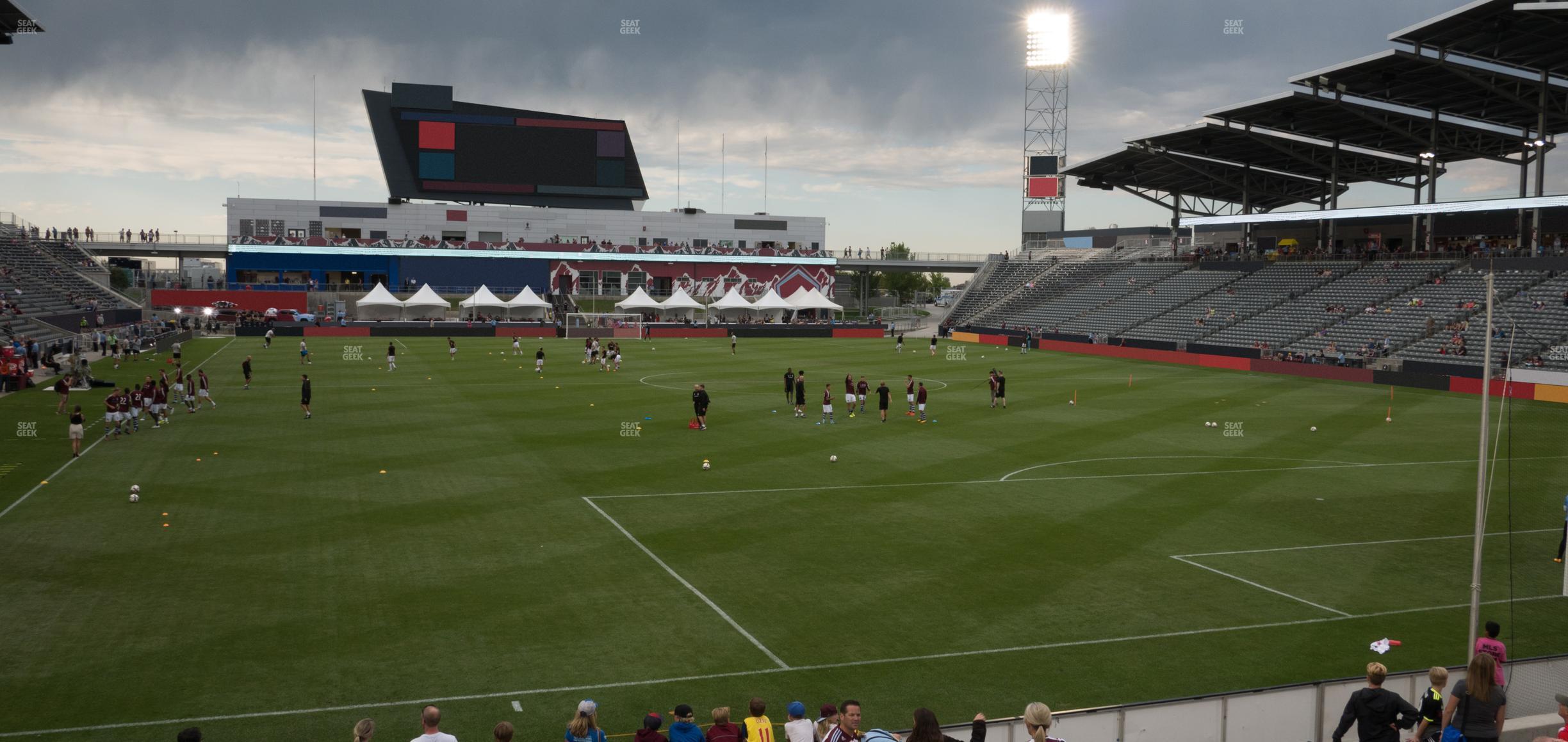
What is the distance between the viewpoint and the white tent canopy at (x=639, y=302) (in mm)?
91688

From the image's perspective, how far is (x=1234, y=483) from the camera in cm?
2581

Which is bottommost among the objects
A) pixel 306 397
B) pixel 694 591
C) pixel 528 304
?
pixel 694 591

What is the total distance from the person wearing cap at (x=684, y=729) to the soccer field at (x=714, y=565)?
2522 mm

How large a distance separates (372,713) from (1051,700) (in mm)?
8006

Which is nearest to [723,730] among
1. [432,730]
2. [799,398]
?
[432,730]

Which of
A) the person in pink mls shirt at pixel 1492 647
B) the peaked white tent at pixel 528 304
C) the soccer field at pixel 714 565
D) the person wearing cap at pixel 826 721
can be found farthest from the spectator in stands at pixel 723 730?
the peaked white tent at pixel 528 304

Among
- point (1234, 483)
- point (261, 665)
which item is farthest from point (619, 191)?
point (261, 665)

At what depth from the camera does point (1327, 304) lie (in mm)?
63750

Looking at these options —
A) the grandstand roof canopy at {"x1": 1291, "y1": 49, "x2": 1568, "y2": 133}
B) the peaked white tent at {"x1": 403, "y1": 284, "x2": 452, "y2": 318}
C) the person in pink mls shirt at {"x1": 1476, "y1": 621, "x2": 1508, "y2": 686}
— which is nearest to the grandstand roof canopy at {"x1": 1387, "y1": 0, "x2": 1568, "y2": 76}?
the grandstand roof canopy at {"x1": 1291, "y1": 49, "x2": 1568, "y2": 133}

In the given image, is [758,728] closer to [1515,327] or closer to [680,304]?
[1515,327]

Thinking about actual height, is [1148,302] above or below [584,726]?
above

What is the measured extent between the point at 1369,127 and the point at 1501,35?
15.8 meters

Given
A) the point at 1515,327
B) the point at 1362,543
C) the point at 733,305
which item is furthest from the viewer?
the point at 733,305

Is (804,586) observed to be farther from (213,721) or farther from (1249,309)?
(1249,309)
